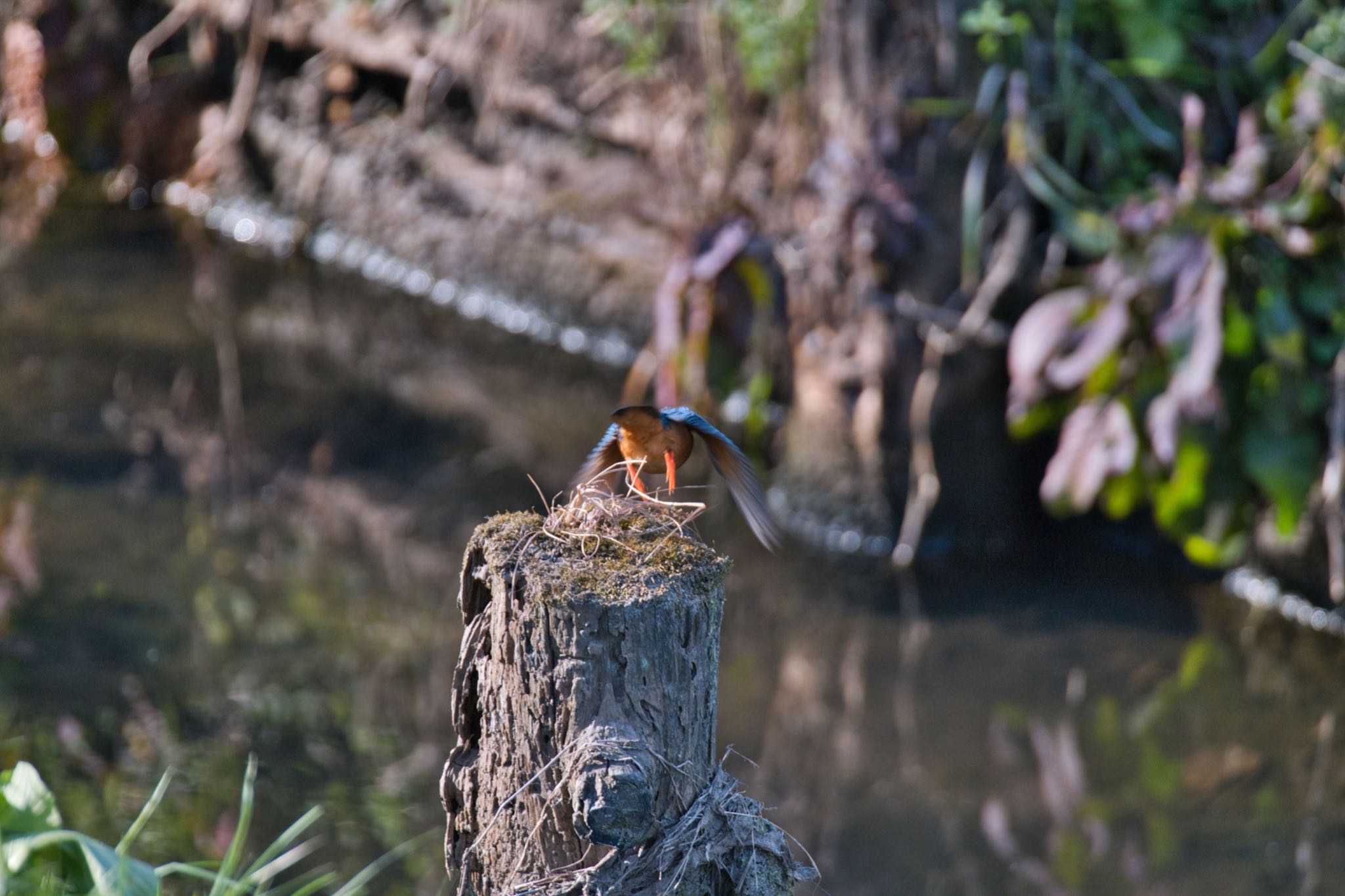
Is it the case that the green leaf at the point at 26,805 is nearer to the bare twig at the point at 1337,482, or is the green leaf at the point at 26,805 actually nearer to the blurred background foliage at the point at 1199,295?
the blurred background foliage at the point at 1199,295

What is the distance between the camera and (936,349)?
178 inches

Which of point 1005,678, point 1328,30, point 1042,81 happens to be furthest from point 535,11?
point 1005,678

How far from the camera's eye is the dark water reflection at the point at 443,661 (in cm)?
303

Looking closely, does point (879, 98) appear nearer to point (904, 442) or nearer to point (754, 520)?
point (904, 442)

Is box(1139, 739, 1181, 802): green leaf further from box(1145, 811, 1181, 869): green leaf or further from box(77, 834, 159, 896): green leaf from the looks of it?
box(77, 834, 159, 896): green leaf

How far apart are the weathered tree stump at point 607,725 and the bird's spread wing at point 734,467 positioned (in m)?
0.17

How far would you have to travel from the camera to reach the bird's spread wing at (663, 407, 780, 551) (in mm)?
1615

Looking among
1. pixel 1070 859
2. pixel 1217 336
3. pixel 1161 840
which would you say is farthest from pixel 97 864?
pixel 1217 336

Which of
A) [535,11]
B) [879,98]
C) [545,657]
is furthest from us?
[535,11]

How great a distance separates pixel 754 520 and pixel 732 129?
12.4ft

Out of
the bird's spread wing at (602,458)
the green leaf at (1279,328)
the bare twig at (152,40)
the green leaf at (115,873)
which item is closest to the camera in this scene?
the green leaf at (115,873)

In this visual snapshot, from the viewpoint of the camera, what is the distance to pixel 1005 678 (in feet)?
12.4

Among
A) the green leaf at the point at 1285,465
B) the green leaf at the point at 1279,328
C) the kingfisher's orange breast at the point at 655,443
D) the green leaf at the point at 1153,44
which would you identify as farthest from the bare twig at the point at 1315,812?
the green leaf at the point at 1153,44

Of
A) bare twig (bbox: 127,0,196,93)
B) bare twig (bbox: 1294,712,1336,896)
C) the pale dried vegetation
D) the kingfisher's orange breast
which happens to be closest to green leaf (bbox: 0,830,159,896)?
the pale dried vegetation
